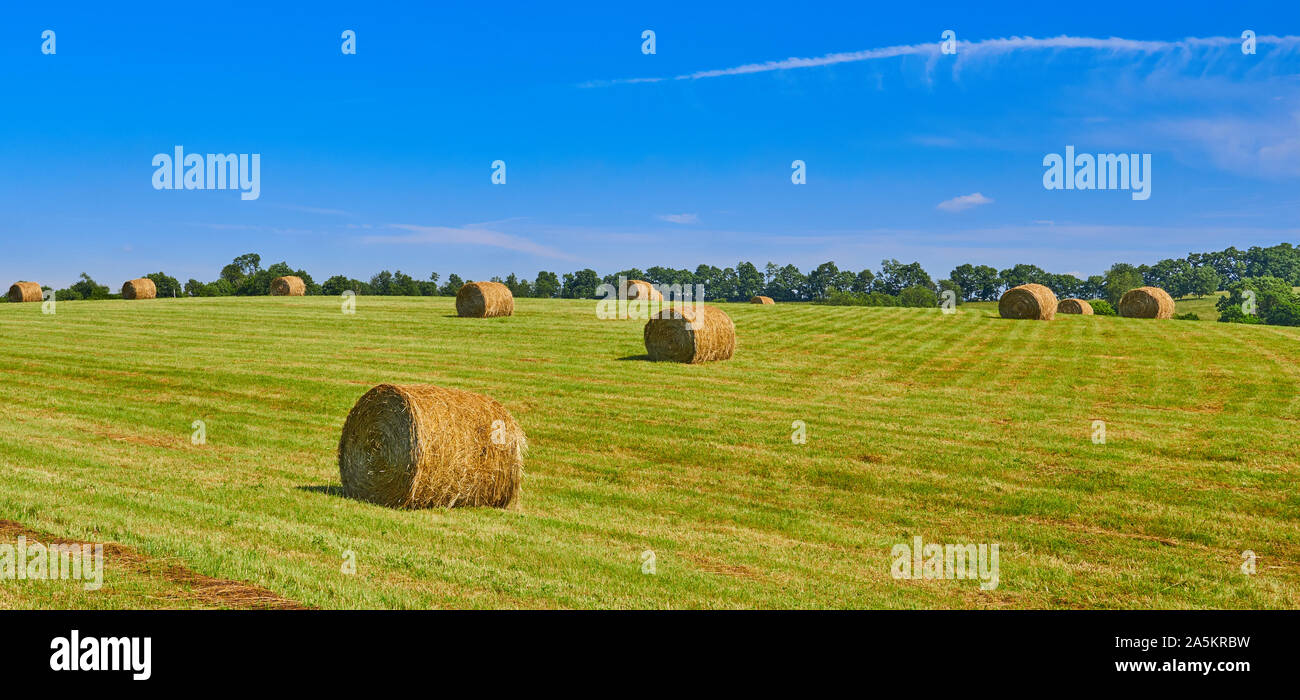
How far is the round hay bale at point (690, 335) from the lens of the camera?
104 feet

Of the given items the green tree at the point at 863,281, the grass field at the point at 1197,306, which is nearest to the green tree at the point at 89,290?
the grass field at the point at 1197,306

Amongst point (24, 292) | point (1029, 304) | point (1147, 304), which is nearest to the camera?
point (1029, 304)

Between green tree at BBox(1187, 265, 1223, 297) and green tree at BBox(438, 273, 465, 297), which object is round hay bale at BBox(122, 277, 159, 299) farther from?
green tree at BBox(1187, 265, 1223, 297)

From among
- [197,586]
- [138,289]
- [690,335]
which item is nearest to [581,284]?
[138,289]

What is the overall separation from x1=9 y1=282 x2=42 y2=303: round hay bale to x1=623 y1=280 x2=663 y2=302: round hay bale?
4666 cm

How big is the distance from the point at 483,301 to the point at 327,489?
33.7 meters

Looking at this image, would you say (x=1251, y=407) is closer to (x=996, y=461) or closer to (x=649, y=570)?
(x=996, y=461)

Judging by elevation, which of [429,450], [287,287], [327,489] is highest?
[287,287]

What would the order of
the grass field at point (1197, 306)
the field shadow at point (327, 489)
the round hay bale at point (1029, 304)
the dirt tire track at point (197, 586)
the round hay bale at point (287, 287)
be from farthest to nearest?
the grass field at point (1197, 306) < the round hay bale at point (287, 287) < the round hay bale at point (1029, 304) < the field shadow at point (327, 489) < the dirt tire track at point (197, 586)

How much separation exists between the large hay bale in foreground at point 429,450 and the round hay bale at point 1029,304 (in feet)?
130

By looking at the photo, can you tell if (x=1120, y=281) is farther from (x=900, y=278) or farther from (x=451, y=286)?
(x=451, y=286)

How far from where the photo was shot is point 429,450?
46.4ft

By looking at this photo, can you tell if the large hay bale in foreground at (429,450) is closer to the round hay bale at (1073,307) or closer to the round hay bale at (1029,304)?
the round hay bale at (1029,304)
